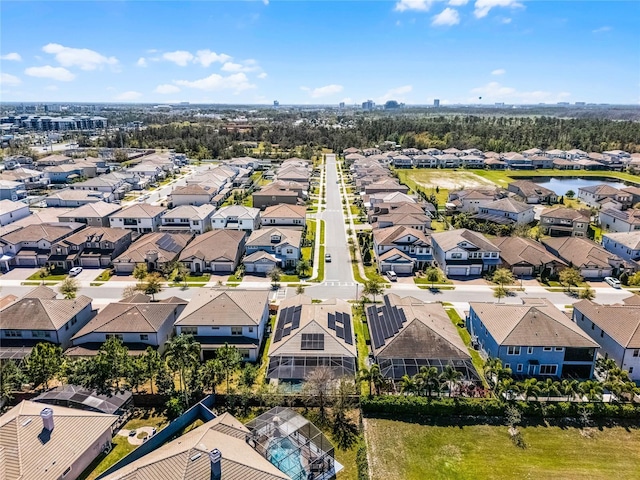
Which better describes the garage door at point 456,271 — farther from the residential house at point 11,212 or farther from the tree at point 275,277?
the residential house at point 11,212

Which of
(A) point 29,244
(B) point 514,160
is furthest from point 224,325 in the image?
(B) point 514,160

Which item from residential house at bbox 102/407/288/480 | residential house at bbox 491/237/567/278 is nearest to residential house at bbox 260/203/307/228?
residential house at bbox 491/237/567/278

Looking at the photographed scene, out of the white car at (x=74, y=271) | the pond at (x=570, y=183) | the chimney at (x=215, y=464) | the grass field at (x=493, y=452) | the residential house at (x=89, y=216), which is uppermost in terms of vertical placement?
the residential house at (x=89, y=216)

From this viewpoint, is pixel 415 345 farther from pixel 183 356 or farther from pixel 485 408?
pixel 183 356

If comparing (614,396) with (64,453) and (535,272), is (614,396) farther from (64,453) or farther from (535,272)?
(64,453)

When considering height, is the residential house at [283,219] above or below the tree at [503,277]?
above

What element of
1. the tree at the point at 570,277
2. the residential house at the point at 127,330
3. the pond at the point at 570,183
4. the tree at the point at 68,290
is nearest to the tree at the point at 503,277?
the tree at the point at 570,277
